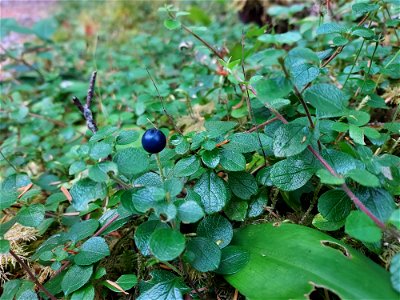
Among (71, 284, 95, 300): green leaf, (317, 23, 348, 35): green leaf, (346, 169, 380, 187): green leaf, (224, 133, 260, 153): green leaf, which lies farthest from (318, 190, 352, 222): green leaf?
(71, 284, 95, 300): green leaf

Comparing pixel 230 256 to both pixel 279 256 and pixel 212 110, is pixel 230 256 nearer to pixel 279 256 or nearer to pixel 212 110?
pixel 279 256

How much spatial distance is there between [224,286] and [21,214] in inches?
22.7

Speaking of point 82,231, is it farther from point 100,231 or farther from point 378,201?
point 378,201

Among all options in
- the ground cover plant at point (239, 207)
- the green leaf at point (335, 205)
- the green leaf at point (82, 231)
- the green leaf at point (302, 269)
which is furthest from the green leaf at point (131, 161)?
the green leaf at point (335, 205)

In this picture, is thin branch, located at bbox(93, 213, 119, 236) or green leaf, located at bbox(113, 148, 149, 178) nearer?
green leaf, located at bbox(113, 148, 149, 178)

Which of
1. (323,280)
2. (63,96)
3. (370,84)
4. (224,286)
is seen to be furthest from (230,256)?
(63,96)

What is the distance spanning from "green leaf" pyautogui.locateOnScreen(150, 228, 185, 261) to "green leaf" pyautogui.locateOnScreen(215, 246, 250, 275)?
0.18 metres

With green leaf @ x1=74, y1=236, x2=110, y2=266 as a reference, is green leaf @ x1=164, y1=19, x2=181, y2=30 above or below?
above

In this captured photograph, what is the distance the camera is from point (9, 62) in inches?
93.1

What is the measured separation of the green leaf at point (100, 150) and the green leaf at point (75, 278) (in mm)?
297

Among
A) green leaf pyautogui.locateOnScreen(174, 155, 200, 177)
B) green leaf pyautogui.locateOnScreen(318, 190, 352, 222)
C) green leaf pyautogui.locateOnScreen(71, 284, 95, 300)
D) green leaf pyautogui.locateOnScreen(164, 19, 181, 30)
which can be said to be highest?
green leaf pyautogui.locateOnScreen(164, 19, 181, 30)

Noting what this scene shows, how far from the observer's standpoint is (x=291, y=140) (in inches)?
33.9

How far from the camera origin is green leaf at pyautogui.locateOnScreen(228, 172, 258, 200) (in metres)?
0.98

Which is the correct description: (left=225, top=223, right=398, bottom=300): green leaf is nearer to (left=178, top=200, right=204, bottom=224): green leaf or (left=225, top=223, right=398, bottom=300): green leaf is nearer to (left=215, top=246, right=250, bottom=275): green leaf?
(left=215, top=246, right=250, bottom=275): green leaf
